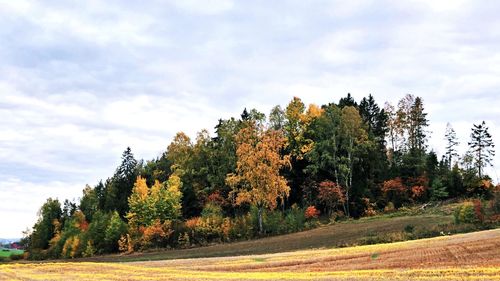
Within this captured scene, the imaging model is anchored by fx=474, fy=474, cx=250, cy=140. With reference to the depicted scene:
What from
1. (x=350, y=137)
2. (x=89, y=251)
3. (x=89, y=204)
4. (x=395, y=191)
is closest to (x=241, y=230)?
(x=395, y=191)

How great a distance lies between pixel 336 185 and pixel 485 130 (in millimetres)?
43351

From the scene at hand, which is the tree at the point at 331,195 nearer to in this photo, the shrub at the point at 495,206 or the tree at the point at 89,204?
the shrub at the point at 495,206

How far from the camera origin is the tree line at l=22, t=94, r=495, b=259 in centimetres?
7712

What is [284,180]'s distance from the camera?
251ft

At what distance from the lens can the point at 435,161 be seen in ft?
305

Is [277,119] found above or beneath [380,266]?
above

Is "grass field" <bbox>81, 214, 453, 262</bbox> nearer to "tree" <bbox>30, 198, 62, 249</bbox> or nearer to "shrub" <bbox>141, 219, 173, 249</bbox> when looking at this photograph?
"shrub" <bbox>141, 219, 173, 249</bbox>

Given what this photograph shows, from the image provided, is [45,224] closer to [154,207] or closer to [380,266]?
[154,207]

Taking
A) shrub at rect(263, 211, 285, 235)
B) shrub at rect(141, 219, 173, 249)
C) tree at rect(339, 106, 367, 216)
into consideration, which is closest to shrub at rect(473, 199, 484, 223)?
shrub at rect(263, 211, 285, 235)

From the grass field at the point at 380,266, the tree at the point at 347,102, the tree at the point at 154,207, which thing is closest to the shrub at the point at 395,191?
the tree at the point at 347,102

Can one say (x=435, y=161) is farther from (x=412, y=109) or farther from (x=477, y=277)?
(x=477, y=277)

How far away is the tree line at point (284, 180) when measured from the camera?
253 feet

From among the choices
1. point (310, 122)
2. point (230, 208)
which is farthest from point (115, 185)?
point (310, 122)

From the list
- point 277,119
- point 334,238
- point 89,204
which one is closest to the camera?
point 334,238
